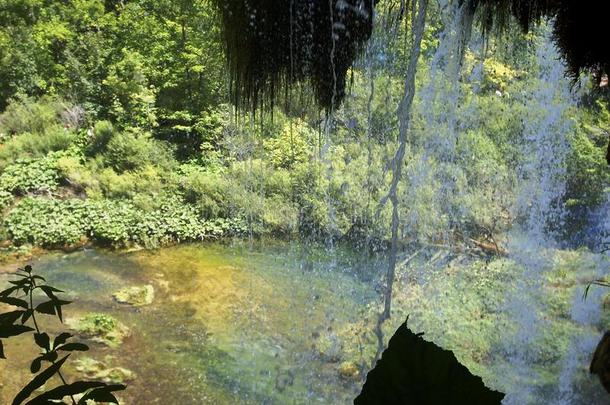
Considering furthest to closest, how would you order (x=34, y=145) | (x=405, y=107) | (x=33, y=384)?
(x=34, y=145), (x=405, y=107), (x=33, y=384)

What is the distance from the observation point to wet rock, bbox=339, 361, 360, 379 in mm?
5022

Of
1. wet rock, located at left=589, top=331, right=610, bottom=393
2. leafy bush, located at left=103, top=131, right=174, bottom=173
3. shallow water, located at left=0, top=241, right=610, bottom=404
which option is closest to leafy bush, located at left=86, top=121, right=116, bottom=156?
leafy bush, located at left=103, top=131, right=174, bottom=173

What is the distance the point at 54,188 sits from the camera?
31.8ft

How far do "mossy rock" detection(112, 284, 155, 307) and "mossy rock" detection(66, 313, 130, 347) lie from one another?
63 cm

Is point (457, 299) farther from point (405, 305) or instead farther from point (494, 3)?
point (494, 3)

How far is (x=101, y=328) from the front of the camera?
5730 mm

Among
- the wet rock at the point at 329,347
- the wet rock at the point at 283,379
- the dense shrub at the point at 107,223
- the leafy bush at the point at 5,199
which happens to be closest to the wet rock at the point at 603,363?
the wet rock at the point at 329,347

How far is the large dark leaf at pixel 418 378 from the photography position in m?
0.48

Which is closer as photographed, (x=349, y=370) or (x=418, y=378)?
(x=418, y=378)

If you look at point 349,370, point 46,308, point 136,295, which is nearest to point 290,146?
point 136,295

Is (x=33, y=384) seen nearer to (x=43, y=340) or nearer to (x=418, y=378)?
(x=43, y=340)

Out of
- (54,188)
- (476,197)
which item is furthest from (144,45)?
(476,197)

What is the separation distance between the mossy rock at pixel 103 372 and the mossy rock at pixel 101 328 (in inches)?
16.9

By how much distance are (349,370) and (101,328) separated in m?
2.76
